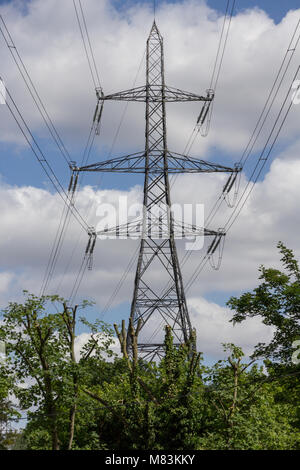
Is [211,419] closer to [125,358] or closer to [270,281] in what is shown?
[125,358]

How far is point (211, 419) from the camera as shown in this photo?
87.6 ft

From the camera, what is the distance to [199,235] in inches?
1452

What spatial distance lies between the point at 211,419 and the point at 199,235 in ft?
41.3

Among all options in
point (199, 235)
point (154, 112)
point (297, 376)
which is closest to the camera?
point (297, 376)

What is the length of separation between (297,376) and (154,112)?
17.8 metres

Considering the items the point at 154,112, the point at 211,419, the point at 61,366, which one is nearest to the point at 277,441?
the point at 211,419

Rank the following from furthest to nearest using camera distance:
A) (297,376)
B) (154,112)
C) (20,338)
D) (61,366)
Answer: (154,112)
(297,376)
(20,338)
(61,366)

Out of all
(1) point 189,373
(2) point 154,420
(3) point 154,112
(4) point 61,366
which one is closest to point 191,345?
(1) point 189,373
